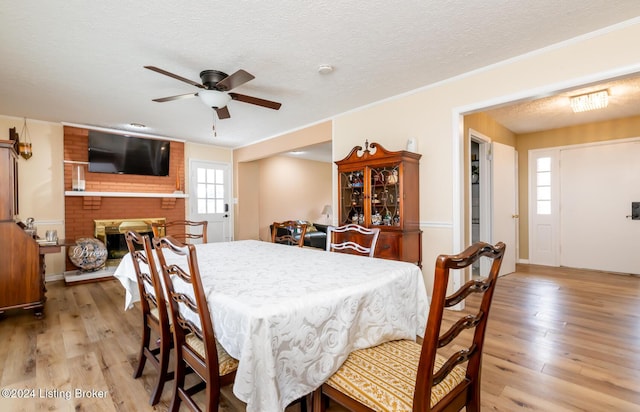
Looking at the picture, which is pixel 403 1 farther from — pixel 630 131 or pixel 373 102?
pixel 630 131

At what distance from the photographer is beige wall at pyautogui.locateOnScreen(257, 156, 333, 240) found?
711cm

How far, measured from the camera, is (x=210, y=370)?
3.83 ft

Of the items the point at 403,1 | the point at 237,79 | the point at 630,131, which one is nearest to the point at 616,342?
the point at 403,1

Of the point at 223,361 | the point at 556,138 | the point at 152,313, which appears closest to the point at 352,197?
the point at 152,313

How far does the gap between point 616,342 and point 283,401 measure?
283cm

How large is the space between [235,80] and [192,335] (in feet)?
6.03

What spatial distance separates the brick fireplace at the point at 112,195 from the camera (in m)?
4.64

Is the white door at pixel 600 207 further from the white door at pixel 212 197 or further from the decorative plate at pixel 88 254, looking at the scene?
the decorative plate at pixel 88 254

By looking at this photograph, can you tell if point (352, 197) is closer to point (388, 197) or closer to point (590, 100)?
point (388, 197)

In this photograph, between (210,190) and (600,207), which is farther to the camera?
(210,190)

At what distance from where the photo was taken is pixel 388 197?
3.36m

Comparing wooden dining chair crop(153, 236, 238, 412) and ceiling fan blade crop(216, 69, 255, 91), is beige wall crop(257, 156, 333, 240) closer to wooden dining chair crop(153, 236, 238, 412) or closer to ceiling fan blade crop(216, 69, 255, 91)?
ceiling fan blade crop(216, 69, 255, 91)

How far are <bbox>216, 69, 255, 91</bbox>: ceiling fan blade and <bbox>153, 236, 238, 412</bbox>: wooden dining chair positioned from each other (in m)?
1.42

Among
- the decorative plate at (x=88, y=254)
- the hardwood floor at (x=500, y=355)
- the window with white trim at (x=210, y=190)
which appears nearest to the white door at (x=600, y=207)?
the hardwood floor at (x=500, y=355)
